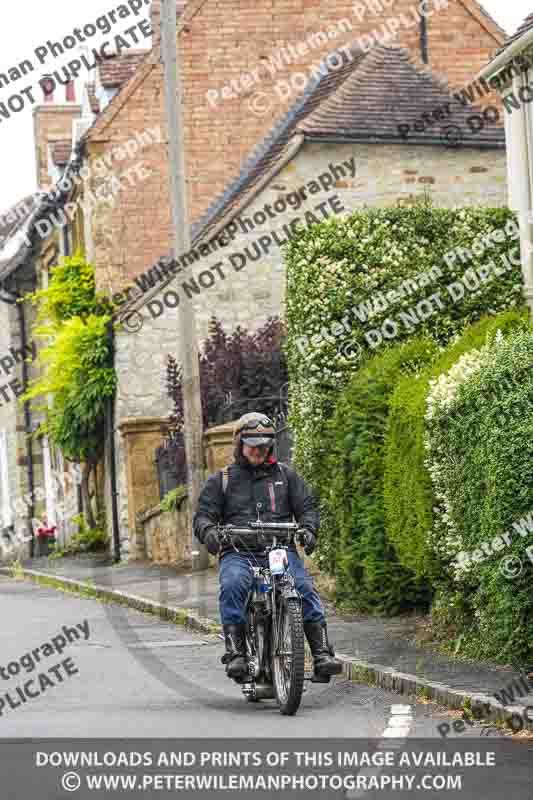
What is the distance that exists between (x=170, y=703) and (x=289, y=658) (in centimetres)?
115

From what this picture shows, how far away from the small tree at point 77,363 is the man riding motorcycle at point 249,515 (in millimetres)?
19962

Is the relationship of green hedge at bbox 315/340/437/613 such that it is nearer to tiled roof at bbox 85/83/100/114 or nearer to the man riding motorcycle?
the man riding motorcycle

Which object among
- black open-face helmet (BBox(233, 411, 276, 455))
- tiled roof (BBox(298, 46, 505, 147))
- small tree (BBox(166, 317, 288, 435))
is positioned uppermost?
tiled roof (BBox(298, 46, 505, 147))

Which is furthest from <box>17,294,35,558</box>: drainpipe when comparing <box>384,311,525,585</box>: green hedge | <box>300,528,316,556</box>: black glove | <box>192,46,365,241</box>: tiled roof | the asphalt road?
<box>300,528,316,556</box>: black glove

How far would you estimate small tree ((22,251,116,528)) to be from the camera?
3134cm

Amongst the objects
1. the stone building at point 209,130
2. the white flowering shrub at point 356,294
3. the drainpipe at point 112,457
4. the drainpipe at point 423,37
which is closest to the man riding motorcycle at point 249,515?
the white flowering shrub at point 356,294

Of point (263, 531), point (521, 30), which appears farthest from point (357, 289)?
point (263, 531)

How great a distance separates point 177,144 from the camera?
880 inches

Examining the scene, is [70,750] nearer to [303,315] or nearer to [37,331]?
[303,315]

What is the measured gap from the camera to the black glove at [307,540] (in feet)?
36.2

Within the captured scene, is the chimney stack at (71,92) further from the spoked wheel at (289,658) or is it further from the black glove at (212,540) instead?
the spoked wheel at (289,658)

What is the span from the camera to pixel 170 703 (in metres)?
11.2

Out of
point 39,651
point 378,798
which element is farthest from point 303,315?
point 378,798

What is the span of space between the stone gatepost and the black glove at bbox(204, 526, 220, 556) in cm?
1896
